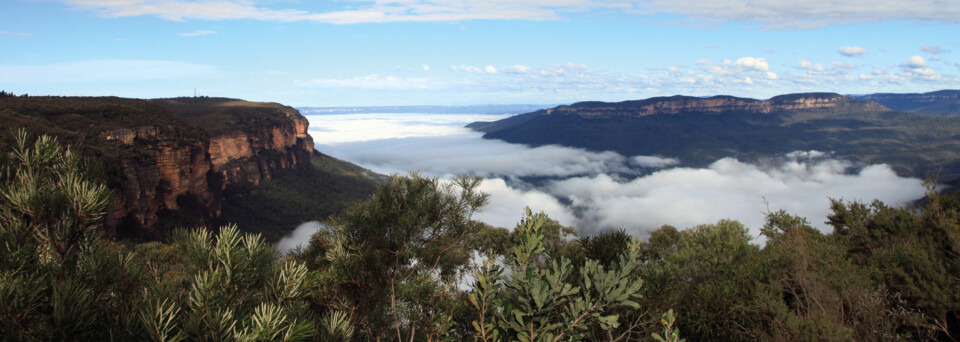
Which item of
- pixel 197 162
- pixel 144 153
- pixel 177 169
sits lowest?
pixel 177 169

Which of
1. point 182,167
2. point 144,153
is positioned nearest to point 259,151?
point 182,167

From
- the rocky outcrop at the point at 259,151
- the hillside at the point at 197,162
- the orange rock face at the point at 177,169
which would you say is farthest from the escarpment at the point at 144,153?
the rocky outcrop at the point at 259,151

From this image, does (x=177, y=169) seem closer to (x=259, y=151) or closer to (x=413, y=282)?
(x=259, y=151)

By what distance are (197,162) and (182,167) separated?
4.30 metres

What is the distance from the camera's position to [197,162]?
56.6 metres

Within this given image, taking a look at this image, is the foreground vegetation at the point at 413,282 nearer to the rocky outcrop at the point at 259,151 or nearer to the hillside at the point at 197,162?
the hillside at the point at 197,162

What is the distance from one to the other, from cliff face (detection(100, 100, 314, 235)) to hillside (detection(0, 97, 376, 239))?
0.36 ft

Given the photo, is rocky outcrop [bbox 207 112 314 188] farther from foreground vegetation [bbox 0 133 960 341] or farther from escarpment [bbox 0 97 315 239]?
foreground vegetation [bbox 0 133 960 341]

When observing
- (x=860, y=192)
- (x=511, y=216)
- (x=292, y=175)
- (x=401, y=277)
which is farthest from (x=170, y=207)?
(x=860, y=192)

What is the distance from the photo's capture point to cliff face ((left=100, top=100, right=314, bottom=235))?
4388 cm

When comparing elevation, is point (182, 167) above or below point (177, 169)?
above

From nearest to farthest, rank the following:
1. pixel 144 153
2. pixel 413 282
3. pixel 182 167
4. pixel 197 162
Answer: pixel 413 282
pixel 144 153
pixel 182 167
pixel 197 162

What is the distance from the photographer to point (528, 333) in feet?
14.4

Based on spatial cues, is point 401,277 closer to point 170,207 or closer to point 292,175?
point 170,207
